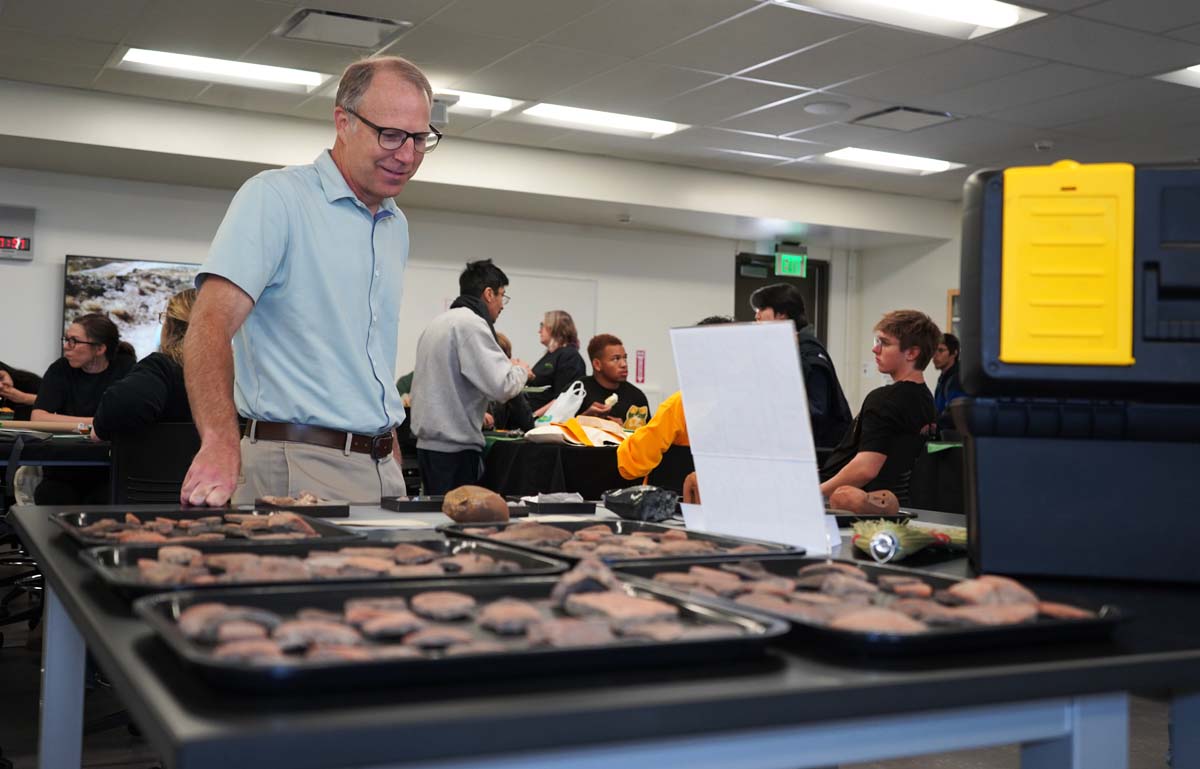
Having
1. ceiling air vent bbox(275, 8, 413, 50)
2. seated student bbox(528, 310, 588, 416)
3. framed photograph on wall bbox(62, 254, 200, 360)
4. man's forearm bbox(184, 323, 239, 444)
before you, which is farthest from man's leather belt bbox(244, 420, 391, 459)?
framed photograph on wall bbox(62, 254, 200, 360)

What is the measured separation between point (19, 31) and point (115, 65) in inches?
24.5

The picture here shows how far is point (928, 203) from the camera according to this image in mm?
9852

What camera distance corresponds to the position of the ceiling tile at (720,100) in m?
6.50

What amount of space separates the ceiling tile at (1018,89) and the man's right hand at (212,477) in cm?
539

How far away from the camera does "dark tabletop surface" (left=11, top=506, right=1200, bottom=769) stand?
0.57 m

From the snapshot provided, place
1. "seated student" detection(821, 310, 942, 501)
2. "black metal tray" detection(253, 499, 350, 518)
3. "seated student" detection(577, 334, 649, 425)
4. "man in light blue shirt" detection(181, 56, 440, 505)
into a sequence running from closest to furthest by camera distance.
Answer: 1. "black metal tray" detection(253, 499, 350, 518)
2. "man in light blue shirt" detection(181, 56, 440, 505)
3. "seated student" detection(821, 310, 942, 501)
4. "seated student" detection(577, 334, 649, 425)

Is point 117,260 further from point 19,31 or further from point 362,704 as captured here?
point 362,704

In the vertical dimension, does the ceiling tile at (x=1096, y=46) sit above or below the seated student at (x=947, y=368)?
above

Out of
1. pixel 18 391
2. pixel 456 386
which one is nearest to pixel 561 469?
pixel 456 386

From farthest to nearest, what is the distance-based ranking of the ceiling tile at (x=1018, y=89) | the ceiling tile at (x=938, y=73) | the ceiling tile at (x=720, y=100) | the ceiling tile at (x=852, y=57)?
the ceiling tile at (x=720, y=100)
the ceiling tile at (x=1018, y=89)
the ceiling tile at (x=938, y=73)
the ceiling tile at (x=852, y=57)

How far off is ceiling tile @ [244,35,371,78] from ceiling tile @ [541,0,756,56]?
3.62 ft

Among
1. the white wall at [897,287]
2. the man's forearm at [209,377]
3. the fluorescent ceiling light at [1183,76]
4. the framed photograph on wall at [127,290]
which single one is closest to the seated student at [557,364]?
the framed photograph on wall at [127,290]

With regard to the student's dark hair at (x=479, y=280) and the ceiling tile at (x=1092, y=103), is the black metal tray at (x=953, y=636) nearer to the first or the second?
the student's dark hair at (x=479, y=280)

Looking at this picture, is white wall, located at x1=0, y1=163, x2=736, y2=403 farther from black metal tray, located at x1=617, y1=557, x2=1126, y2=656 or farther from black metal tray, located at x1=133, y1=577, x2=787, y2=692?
black metal tray, located at x1=617, y1=557, x2=1126, y2=656
